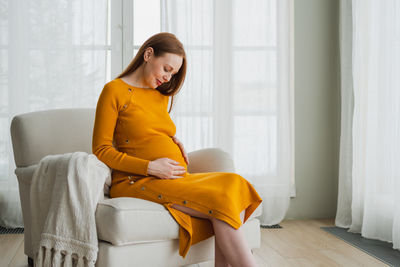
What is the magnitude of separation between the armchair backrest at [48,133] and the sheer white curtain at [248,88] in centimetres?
109

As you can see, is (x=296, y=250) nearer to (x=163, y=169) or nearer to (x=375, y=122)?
(x=375, y=122)

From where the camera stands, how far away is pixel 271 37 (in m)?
3.14

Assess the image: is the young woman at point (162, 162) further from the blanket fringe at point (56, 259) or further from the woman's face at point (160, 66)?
the blanket fringe at point (56, 259)

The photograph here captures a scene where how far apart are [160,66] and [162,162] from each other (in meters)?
0.41

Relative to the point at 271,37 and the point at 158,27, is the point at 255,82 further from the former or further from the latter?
the point at 158,27

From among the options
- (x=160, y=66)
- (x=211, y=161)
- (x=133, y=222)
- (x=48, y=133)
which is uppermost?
(x=160, y=66)

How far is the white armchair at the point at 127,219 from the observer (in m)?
1.41

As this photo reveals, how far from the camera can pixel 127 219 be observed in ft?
4.61

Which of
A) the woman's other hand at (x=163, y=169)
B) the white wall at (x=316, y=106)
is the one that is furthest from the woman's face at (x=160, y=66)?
the white wall at (x=316, y=106)

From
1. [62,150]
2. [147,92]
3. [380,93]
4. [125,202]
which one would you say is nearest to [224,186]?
[125,202]

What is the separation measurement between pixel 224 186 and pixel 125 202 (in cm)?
36

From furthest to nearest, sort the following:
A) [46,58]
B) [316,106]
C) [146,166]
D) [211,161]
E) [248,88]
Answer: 1. [316,106]
2. [248,88]
3. [46,58]
4. [211,161]
5. [146,166]

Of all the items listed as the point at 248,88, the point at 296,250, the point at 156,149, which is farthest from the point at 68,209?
the point at 248,88

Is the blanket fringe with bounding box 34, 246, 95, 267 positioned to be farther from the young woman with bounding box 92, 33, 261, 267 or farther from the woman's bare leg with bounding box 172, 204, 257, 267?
the woman's bare leg with bounding box 172, 204, 257, 267
